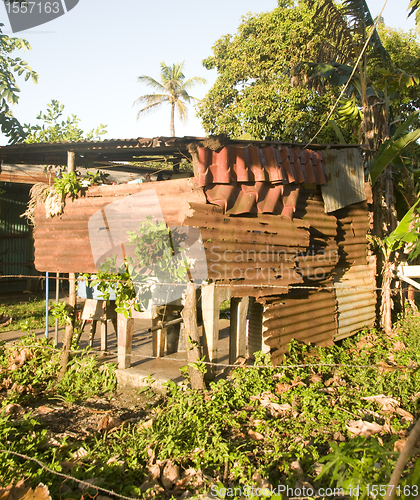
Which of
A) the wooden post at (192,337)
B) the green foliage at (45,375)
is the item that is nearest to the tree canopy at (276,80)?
the wooden post at (192,337)

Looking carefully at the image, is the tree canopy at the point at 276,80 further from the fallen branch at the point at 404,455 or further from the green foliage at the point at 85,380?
the fallen branch at the point at 404,455

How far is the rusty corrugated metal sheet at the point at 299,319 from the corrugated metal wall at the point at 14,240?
10.4 metres

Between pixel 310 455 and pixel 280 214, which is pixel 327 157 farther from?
pixel 310 455

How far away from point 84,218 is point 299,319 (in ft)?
11.3

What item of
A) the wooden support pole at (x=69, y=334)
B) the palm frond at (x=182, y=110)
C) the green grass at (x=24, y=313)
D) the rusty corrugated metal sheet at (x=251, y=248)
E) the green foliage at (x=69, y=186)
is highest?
the palm frond at (x=182, y=110)

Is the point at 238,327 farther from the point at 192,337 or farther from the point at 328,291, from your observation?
the point at 328,291

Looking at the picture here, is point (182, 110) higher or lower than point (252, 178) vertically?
higher

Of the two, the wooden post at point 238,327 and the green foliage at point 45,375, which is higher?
the wooden post at point 238,327

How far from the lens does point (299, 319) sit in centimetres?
575

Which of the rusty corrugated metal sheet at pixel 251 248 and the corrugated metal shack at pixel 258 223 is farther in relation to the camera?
the corrugated metal shack at pixel 258 223

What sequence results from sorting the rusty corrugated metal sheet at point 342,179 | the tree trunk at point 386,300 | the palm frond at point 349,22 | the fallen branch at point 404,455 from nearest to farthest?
the fallen branch at point 404,455 < the rusty corrugated metal sheet at point 342,179 < the tree trunk at point 386,300 < the palm frond at point 349,22

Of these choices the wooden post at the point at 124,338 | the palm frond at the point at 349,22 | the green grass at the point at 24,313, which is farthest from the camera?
the green grass at the point at 24,313

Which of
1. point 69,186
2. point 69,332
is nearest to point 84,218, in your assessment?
point 69,186

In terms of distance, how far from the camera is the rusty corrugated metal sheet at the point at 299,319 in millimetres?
5207
